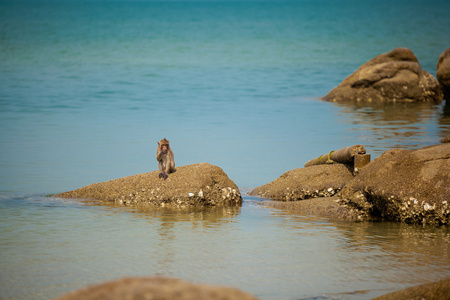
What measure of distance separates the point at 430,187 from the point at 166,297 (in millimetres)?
7885

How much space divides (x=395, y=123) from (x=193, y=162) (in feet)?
31.1

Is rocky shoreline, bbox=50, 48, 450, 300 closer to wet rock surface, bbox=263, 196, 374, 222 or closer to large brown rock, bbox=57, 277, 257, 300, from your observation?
wet rock surface, bbox=263, 196, 374, 222

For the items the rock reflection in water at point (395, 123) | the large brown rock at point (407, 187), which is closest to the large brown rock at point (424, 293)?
the large brown rock at point (407, 187)

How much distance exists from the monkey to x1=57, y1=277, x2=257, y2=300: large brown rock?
833 centimetres

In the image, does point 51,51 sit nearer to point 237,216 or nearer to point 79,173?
point 79,173

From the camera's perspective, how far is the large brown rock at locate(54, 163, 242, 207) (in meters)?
12.0

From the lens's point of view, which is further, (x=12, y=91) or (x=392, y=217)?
(x=12, y=91)

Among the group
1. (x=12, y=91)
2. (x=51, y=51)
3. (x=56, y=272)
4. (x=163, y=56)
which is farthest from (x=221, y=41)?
(x=56, y=272)

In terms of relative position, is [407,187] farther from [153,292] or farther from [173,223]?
[153,292]

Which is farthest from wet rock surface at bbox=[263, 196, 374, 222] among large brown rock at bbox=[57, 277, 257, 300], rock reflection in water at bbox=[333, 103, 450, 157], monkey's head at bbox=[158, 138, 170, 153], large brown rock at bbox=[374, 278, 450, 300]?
large brown rock at bbox=[57, 277, 257, 300]

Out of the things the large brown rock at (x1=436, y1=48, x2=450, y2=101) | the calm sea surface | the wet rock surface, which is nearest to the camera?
the calm sea surface

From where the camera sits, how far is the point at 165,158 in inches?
476

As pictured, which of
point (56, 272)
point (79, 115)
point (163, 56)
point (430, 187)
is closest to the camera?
point (56, 272)

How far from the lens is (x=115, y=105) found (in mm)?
34531
